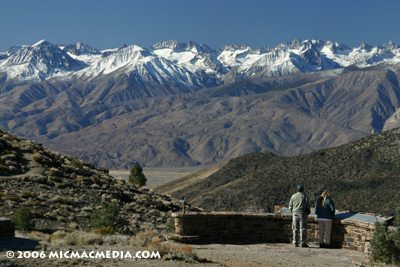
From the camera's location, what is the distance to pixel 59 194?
29578 millimetres

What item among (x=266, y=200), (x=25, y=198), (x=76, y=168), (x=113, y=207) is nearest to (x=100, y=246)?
(x=113, y=207)

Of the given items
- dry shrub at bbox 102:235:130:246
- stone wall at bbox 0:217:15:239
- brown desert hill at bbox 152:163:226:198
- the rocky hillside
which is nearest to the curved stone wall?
dry shrub at bbox 102:235:130:246

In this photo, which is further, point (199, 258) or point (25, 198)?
point (25, 198)

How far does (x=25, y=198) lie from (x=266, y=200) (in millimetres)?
64247

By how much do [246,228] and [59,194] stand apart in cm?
1630

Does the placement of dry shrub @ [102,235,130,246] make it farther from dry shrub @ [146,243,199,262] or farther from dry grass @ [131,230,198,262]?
dry shrub @ [146,243,199,262]

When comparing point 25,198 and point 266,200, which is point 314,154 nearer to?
point 266,200

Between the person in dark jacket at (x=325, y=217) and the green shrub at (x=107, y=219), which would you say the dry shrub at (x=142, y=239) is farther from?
the green shrub at (x=107, y=219)

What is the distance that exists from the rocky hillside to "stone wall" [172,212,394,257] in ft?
Result: 25.3

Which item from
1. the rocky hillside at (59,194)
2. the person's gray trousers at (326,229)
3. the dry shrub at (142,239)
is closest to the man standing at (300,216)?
the person's gray trousers at (326,229)

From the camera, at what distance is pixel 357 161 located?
9325cm

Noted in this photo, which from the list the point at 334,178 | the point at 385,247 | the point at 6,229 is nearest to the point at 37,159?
the point at 6,229

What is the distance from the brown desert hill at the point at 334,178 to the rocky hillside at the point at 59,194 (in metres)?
43.7

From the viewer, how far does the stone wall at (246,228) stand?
16.1m
